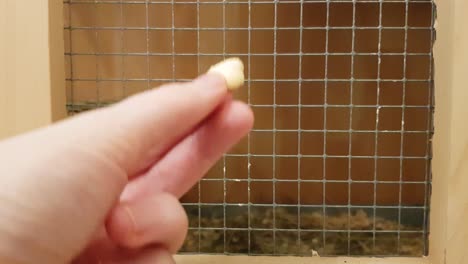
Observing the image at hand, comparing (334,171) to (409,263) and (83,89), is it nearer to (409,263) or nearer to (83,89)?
(409,263)

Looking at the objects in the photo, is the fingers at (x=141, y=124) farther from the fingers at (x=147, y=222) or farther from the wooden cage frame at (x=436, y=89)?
the wooden cage frame at (x=436, y=89)

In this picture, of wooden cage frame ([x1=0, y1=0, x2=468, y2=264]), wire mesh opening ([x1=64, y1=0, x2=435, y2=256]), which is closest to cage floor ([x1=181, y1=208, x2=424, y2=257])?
wire mesh opening ([x1=64, y1=0, x2=435, y2=256])

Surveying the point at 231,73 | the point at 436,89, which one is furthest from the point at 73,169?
the point at 436,89

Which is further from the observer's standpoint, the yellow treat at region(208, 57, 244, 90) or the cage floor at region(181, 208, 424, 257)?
the cage floor at region(181, 208, 424, 257)

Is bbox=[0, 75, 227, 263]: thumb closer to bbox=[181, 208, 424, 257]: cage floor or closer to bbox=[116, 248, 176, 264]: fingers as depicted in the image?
bbox=[116, 248, 176, 264]: fingers

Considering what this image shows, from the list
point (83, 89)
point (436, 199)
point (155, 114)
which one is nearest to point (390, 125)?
point (436, 199)

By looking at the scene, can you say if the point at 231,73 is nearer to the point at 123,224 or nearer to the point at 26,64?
the point at 123,224

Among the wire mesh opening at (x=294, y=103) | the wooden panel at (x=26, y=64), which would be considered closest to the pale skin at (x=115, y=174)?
the wooden panel at (x=26, y=64)
